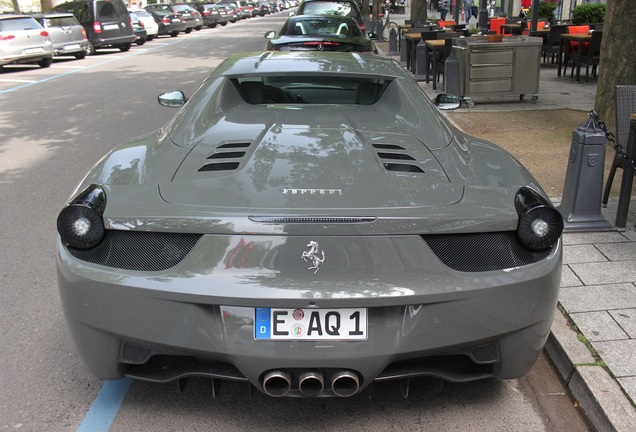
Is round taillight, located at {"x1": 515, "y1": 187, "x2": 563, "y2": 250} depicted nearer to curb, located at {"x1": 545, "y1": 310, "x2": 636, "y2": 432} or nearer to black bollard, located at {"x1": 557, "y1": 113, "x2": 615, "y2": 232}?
curb, located at {"x1": 545, "y1": 310, "x2": 636, "y2": 432}

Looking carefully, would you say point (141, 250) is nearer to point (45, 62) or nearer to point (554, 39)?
point (554, 39)

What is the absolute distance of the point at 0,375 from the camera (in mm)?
3260

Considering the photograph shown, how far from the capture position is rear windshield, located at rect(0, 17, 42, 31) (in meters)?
17.8

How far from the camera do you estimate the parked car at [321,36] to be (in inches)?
379

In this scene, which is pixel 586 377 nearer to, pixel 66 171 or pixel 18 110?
pixel 66 171

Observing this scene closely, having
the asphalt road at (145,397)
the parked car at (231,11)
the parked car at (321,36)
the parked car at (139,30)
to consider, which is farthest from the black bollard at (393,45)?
the parked car at (231,11)

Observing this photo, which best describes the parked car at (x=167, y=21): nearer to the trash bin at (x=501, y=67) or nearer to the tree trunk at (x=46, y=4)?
the tree trunk at (x=46, y=4)

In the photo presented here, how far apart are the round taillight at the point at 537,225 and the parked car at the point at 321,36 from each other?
741 cm

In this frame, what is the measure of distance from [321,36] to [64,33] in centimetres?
1303

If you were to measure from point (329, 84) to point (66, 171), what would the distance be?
4.26 m

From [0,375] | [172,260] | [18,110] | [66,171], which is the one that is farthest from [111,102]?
[172,260]

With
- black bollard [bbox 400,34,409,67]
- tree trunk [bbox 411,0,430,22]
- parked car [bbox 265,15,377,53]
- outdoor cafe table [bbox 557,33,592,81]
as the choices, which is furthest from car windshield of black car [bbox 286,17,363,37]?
tree trunk [bbox 411,0,430,22]

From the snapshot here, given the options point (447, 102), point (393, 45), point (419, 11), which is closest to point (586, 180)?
point (447, 102)

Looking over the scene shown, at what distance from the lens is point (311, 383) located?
250 centimetres
